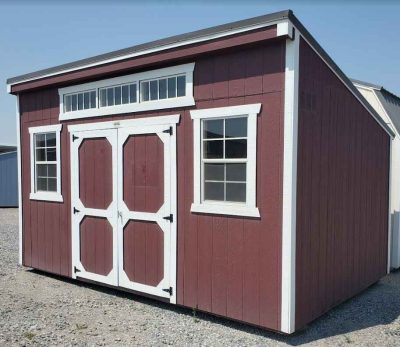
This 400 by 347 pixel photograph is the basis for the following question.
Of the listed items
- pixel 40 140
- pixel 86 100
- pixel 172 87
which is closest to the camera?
pixel 172 87

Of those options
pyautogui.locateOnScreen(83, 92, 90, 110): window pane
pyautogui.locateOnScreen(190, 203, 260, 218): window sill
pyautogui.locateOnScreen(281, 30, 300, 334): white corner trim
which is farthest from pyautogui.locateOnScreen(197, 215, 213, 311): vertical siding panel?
pyautogui.locateOnScreen(83, 92, 90, 110): window pane

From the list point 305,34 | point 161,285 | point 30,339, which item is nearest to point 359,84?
point 305,34

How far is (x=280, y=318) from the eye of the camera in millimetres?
4121

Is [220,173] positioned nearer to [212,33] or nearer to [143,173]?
[143,173]

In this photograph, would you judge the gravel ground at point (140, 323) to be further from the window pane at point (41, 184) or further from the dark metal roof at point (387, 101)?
the dark metal roof at point (387, 101)

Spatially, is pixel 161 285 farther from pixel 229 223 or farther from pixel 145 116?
pixel 145 116

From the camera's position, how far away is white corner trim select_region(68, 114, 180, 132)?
496cm

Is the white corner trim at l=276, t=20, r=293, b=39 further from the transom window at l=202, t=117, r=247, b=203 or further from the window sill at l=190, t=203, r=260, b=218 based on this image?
the window sill at l=190, t=203, r=260, b=218

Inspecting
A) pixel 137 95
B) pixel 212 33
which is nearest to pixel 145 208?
pixel 137 95

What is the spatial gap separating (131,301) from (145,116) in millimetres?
2436

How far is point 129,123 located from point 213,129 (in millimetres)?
1316

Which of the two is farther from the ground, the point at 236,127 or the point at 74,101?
the point at 74,101

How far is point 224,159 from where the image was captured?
451 cm

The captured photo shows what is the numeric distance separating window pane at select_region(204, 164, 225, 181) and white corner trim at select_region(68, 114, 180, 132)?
704 mm
